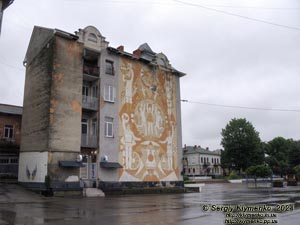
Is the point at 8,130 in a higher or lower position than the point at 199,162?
higher

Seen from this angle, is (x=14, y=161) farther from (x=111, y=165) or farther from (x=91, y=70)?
(x=91, y=70)

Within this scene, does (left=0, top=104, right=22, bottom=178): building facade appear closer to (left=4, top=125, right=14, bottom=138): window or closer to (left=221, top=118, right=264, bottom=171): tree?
(left=4, top=125, right=14, bottom=138): window

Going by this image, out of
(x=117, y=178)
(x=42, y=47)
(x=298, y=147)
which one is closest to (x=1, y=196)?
(x=117, y=178)

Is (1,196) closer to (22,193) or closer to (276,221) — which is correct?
(22,193)

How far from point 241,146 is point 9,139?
5054 centimetres

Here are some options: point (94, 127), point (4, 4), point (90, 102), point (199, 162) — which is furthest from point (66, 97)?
point (199, 162)

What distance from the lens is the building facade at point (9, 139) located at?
31656 millimetres

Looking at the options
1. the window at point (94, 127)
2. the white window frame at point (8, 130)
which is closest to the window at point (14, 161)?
the white window frame at point (8, 130)

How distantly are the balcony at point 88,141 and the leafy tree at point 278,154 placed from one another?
54504mm

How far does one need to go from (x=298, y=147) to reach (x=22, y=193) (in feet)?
222

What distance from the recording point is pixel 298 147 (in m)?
74.1

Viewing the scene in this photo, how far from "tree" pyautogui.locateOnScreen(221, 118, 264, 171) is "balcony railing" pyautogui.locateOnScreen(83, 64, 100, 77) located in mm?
48229

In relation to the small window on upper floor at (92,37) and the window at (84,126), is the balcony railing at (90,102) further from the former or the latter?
the small window on upper floor at (92,37)

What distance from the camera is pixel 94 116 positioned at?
28938 mm
